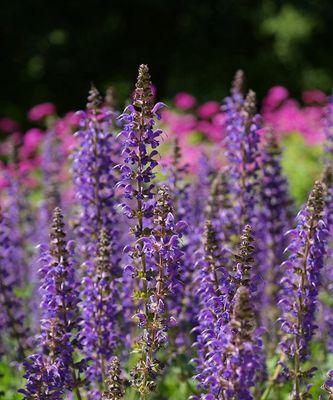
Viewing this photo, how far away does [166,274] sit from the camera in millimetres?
4723

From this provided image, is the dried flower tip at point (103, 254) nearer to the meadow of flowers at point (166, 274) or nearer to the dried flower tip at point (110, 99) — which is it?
the meadow of flowers at point (166, 274)

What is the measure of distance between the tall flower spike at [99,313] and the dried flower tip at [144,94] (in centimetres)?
110

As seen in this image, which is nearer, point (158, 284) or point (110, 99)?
point (158, 284)

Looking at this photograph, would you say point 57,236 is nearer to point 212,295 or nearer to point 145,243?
point 145,243

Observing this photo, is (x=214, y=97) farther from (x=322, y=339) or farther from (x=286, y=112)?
(x=322, y=339)

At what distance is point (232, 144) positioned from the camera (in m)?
7.45

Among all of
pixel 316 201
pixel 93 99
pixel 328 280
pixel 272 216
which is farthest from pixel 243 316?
pixel 328 280

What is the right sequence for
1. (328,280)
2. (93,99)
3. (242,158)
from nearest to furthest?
1. (93,99)
2. (242,158)
3. (328,280)

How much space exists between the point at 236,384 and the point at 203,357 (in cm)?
189

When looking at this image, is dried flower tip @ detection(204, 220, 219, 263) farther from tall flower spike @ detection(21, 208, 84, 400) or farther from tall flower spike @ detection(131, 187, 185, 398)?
tall flower spike @ detection(21, 208, 84, 400)

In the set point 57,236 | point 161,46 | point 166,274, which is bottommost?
point 166,274

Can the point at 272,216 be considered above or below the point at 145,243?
above

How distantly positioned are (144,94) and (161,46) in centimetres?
2644

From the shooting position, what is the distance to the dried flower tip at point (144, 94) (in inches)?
183
